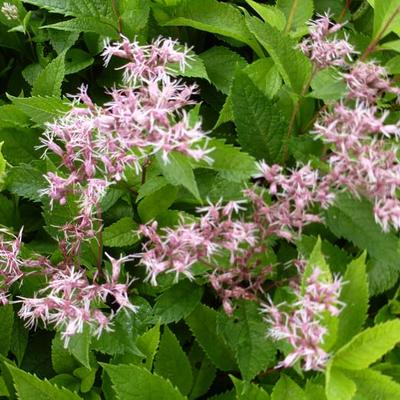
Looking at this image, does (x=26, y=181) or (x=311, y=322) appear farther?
(x=26, y=181)

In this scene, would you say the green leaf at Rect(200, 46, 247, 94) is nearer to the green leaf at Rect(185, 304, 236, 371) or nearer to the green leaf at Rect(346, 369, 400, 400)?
the green leaf at Rect(185, 304, 236, 371)

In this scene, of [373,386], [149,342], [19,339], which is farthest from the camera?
[19,339]

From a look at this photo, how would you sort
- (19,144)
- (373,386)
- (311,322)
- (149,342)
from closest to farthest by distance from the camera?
(311,322) → (373,386) → (149,342) → (19,144)

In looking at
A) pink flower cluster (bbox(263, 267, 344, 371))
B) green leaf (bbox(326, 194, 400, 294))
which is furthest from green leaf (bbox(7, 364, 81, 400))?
green leaf (bbox(326, 194, 400, 294))

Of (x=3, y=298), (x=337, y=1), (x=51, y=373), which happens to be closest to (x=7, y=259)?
(x=3, y=298)

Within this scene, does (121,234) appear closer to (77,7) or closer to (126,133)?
(126,133)

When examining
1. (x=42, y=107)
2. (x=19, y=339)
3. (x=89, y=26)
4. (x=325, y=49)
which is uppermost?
(x=325, y=49)

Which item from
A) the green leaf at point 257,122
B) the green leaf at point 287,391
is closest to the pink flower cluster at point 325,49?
the green leaf at point 257,122

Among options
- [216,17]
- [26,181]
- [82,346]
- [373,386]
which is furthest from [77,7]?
[373,386]
